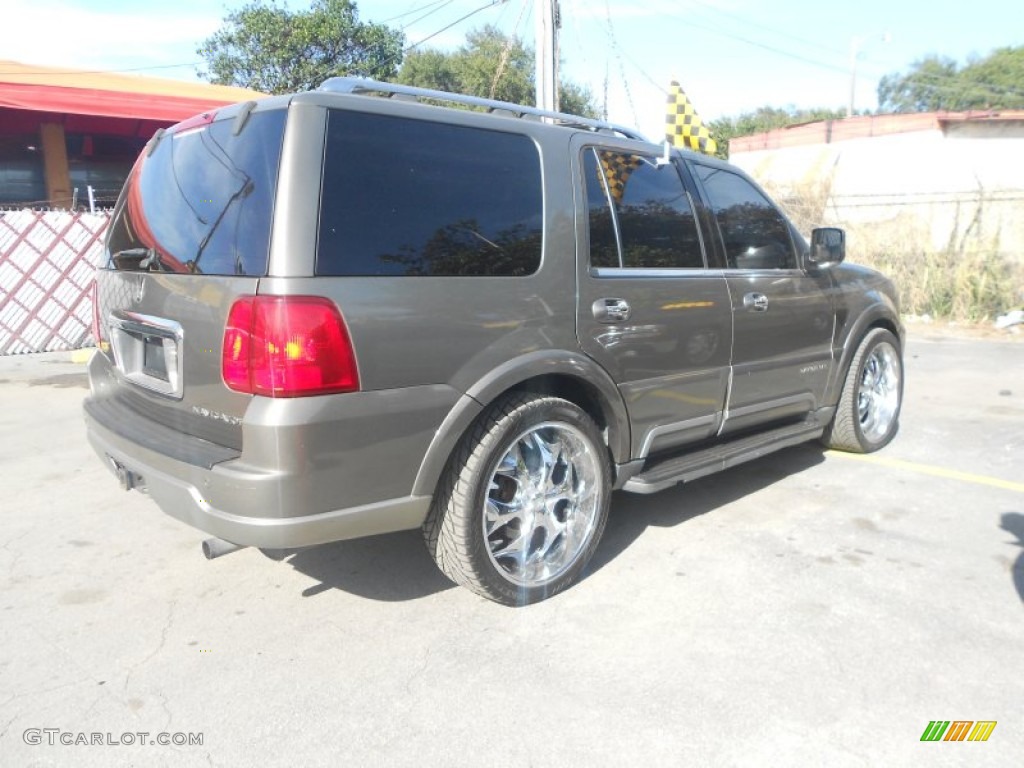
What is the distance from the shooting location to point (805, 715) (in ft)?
8.46

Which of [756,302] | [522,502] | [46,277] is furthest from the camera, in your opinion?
[46,277]

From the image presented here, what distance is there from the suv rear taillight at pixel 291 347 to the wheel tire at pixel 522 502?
63 cm

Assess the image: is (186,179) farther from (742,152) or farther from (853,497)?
(742,152)

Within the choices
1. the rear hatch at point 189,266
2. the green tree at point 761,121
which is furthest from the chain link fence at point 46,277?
the green tree at point 761,121

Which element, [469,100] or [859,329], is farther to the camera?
[859,329]

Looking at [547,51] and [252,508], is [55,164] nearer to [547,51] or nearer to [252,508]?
[547,51]

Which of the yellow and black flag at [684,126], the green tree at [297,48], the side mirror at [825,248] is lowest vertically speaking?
the side mirror at [825,248]

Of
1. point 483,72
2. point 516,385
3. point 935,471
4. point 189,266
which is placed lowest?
point 935,471

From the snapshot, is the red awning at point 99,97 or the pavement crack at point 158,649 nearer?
the pavement crack at point 158,649

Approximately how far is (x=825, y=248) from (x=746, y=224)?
0.60m

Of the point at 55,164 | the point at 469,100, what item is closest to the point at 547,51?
the point at 469,100

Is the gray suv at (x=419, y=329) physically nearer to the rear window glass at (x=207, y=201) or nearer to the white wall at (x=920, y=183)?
the rear window glass at (x=207, y=201)

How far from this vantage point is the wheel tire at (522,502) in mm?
3037

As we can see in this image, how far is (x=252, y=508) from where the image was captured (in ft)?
8.59
